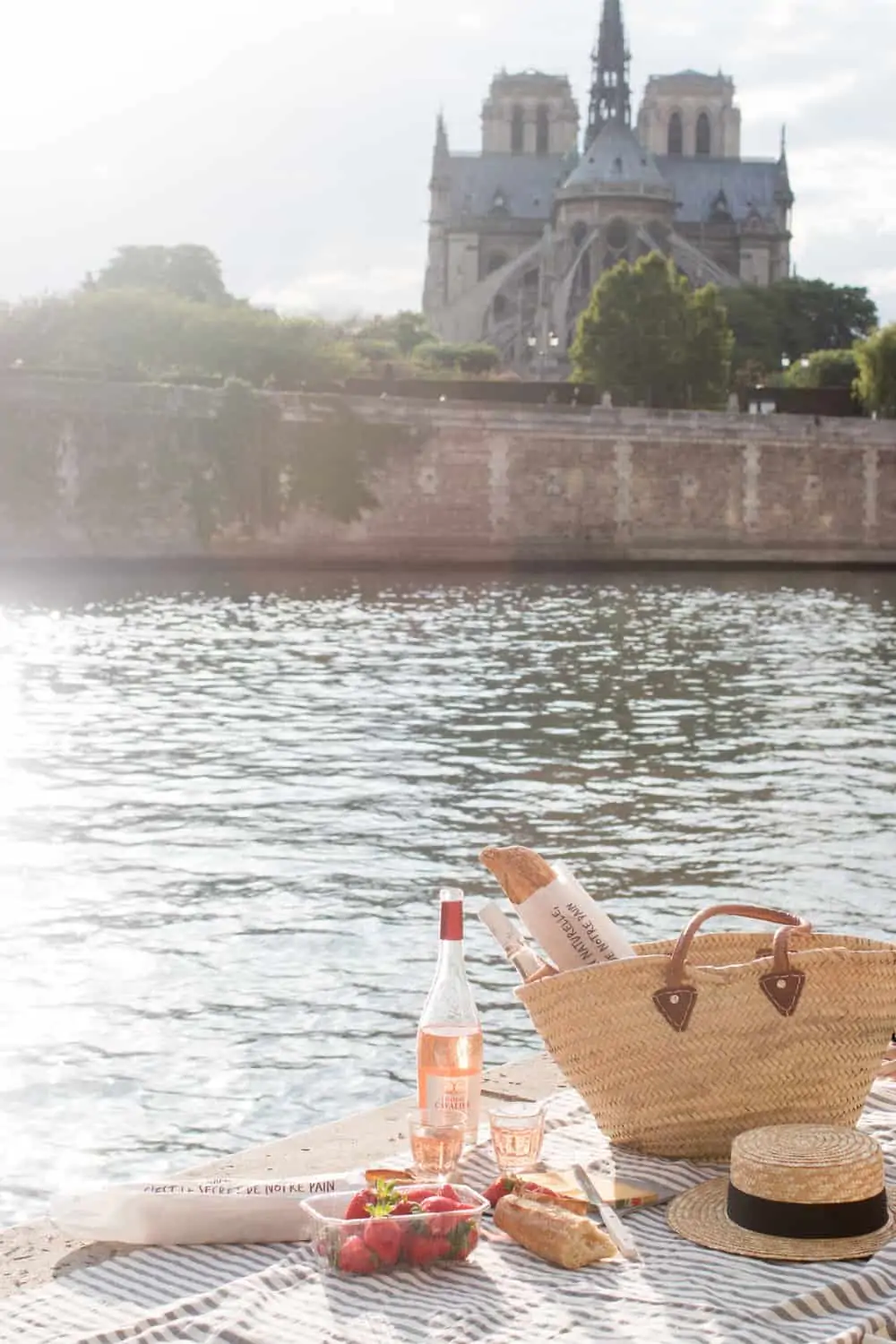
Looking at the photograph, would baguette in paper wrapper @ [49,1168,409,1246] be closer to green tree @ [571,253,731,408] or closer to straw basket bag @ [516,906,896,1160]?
straw basket bag @ [516,906,896,1160]

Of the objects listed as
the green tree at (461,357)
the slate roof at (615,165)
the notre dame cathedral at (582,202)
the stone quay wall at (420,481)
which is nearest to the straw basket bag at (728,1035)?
the stone quay wall at (420,481)

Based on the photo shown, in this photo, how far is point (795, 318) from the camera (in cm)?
9556

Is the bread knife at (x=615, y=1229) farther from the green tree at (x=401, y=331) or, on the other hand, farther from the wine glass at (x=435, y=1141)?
the green tree at (x=401, y=331)

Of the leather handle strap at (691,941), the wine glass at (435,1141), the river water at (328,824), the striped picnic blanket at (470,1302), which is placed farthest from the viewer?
the river water at (328,824)

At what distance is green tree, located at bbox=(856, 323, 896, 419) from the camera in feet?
212

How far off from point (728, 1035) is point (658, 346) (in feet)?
215

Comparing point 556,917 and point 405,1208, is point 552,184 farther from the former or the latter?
point 405,1208

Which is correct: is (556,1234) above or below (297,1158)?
above

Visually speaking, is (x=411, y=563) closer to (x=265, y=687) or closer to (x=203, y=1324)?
(x=265, y=687)

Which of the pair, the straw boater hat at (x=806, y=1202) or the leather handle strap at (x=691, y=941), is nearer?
the straw boater hat at (x=806, y=1202)

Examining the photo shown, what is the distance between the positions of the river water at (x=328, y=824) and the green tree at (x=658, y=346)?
3433cm

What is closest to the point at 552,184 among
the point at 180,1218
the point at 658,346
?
the point at 658,346

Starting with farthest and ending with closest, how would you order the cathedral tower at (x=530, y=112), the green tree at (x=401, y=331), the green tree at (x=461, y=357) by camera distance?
the cathedral tower at (x=530, y=112) → the green tree at (x=401, y=331) → the green tree at (x=461, y=357)

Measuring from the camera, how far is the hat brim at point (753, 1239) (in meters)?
4.53
